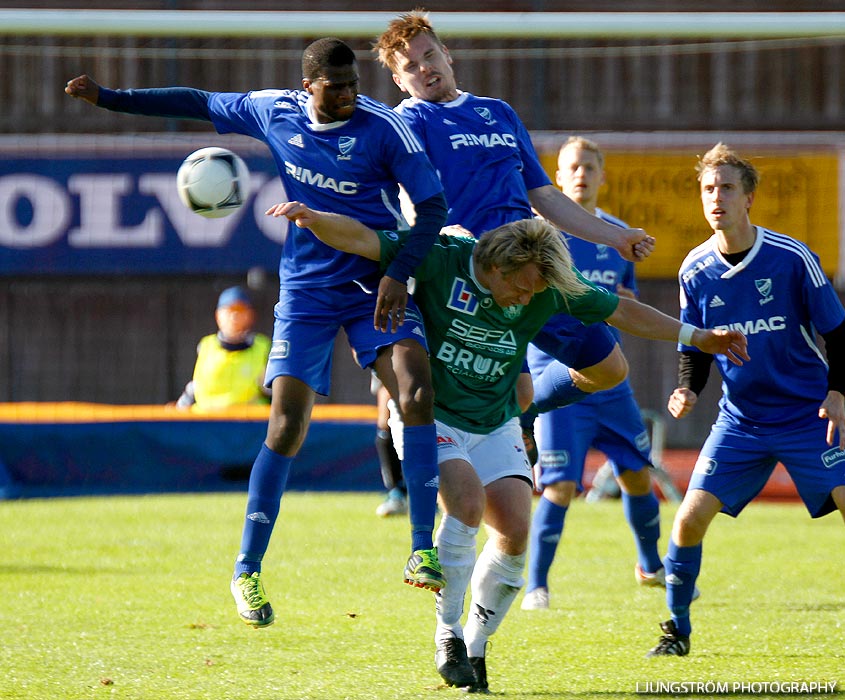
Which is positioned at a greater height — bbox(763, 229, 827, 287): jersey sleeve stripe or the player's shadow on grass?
bbox(763, 229, 827, 287): jersey sleeve stripe

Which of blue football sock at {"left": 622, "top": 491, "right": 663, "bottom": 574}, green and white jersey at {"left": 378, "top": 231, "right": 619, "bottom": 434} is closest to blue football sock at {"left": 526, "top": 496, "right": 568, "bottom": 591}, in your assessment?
blue football sock at {"left": 622, "top": 491, "right": 663, "bottom": 574}

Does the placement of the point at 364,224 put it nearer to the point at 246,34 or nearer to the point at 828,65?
the point at 246,34

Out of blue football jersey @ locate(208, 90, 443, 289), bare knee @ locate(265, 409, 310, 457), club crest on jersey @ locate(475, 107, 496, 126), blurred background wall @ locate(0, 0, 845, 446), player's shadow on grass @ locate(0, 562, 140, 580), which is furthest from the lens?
blurred background wall @ locate(0, 0, 845, 446)

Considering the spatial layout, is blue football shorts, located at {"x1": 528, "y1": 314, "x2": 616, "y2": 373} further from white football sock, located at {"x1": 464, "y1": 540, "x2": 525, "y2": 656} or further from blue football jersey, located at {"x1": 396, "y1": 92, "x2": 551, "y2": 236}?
white football sock, located at {"x1": 464, "y1": 540, "x2": 525, "y2": 656}

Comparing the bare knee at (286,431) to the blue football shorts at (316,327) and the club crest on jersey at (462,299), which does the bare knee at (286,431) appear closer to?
the blue football shorts at (316,327)

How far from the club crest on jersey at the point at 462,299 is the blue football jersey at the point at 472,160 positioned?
639 millimetres

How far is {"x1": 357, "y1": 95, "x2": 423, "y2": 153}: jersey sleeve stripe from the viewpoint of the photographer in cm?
539

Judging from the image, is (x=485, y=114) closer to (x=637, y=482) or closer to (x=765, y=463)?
(x=765, y=463)

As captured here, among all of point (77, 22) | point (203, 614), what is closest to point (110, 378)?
point (77, 22)

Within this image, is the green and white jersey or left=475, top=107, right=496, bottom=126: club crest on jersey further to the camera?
left=475, top=107, right=496, bottom=126: club crest on jersey

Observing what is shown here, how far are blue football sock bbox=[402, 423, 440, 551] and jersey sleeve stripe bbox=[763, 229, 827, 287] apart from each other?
1841 millimetres

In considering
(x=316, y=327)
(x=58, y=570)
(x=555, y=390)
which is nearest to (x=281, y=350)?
(x=316, y=327)

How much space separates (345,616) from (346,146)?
8.84 feet

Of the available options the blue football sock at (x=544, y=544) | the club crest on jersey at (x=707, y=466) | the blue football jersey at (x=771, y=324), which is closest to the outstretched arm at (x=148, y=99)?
the blue football jersey at (x=771, y=324)
